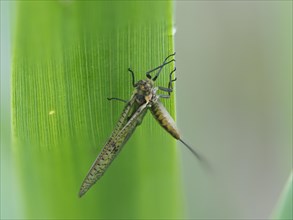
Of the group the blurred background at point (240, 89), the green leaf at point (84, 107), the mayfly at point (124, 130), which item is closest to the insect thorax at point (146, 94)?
the mayfly at point (124, 130)

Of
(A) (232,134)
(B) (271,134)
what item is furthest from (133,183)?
(B) (271,134)

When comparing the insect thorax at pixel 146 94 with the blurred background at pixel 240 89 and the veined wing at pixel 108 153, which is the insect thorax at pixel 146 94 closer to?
the veined wing at pixel 108 153

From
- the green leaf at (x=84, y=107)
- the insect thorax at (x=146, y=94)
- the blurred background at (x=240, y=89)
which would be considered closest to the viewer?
the green leaf at (x=84, y=107)

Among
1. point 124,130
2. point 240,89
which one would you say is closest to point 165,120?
point 124,130

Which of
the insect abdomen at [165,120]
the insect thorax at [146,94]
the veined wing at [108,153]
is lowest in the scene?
the veined wing at [108,153]

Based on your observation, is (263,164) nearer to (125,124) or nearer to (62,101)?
(125,124)

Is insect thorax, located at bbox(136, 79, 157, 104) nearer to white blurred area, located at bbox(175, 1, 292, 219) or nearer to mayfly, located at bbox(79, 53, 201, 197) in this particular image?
mayfly, located at bbox(79, 53, 201, 197)

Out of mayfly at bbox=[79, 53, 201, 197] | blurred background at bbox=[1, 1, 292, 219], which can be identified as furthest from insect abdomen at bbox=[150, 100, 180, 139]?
blurred background at bbox=[1, 1, 292, 219]
